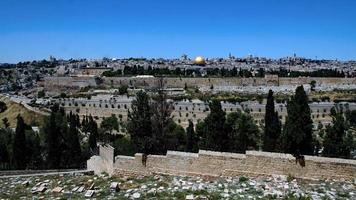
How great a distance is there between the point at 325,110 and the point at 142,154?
3621 cm

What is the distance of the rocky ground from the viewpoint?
953cm

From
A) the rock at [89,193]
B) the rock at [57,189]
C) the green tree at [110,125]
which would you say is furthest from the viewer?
the green tree at [110,125]

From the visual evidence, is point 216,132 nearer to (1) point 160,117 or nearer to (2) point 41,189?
(1) point 160,117

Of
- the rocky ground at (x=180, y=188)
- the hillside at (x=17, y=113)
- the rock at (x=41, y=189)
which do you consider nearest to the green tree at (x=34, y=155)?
the rocky ground at (x=180, y=188)

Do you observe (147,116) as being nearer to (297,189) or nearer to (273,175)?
(273,175)

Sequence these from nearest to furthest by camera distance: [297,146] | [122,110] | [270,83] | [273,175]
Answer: [273,175] → [297,146] → [122,110] → [270,83]

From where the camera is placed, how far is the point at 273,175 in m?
11.0

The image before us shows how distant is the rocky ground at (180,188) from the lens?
9.53 meters

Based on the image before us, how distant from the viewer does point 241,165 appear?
37.1 ft

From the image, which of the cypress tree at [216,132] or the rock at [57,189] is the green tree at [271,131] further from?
the rock at [57,189]

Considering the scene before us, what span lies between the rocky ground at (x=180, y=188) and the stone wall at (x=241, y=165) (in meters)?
0.24

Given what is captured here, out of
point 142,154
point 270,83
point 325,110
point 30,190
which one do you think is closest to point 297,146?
point 142,154

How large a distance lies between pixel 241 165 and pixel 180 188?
1775mm

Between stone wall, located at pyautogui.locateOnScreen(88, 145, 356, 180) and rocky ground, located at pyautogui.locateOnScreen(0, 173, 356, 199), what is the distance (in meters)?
0.24
